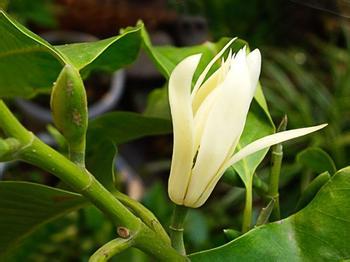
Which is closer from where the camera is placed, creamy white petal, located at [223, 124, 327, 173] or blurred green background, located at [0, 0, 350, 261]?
creamy white petal, located at [223, 124, 327, 173]

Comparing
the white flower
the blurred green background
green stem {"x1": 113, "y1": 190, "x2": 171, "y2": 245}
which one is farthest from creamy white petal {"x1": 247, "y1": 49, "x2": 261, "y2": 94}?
the blurred green background

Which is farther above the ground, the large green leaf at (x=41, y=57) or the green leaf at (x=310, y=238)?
the large green leaf at (x=41, y=57)

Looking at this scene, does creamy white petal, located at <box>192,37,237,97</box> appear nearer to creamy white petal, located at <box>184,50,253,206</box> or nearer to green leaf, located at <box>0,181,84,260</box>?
creamy white petal, located at <box>184,50,253,206</box>

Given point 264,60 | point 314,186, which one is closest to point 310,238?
point 314,186

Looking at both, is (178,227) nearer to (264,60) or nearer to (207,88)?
(207,88)

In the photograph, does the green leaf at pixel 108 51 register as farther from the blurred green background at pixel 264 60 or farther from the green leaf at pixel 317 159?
the blurred green background at pixel 264 60

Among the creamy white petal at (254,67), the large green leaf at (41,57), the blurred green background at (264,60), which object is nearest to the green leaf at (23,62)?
the large green leaf at (41,57)

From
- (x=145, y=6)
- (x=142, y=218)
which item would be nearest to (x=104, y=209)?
(x=142, y=218)

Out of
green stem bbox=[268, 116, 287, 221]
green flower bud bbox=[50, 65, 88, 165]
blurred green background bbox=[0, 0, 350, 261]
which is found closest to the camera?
green flower bud bbox=[50, 65, 88, 165]
